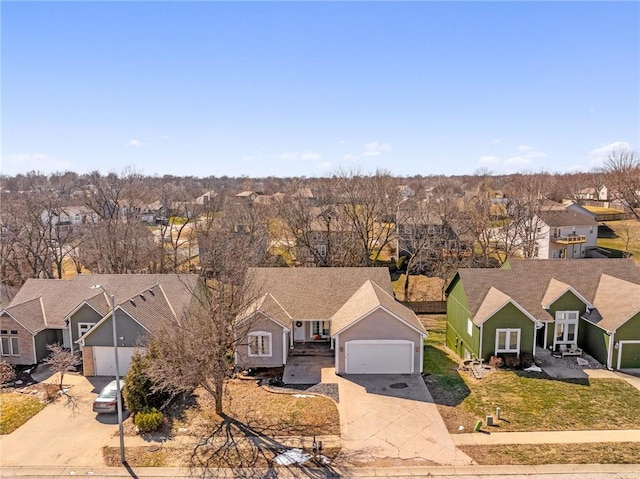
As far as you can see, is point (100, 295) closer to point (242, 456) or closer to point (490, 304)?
point (242, 456)

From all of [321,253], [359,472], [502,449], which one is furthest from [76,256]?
[502,449]

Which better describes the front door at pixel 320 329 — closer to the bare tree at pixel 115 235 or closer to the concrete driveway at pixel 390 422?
the concrete driveway at pixel 390 422

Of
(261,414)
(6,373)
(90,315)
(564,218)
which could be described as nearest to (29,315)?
(6,373)

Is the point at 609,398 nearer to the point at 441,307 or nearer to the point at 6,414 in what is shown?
the point at 441,307

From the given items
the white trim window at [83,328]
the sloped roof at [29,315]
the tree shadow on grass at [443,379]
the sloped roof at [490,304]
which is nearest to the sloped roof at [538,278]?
the sloped roof at [490,304]

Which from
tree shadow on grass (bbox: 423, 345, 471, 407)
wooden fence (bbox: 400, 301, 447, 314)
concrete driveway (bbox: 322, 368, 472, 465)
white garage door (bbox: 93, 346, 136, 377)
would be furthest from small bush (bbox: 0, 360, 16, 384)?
wooden fence (bbox: 400, 301, 447, 314)
